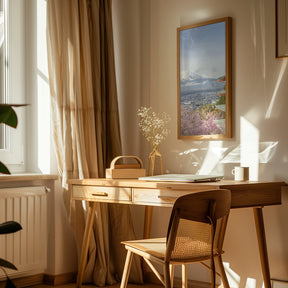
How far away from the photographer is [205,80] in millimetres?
3084

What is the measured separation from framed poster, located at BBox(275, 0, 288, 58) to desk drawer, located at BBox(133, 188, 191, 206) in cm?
96

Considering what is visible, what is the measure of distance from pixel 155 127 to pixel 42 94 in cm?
80

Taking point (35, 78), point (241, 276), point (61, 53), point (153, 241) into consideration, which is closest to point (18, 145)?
point (35, 78)

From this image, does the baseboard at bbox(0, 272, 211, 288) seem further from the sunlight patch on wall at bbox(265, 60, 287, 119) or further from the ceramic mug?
the sunlight patch on wall at bbox(265, 60, 287, 119)

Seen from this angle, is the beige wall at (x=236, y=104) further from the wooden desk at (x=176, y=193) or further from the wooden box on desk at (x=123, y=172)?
the wooden box on desk at (x=123, y=172)

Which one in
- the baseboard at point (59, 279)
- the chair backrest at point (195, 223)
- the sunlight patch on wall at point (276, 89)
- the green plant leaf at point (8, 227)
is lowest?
the baseboard at point (59, 279)

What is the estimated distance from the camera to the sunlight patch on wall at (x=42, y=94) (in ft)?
10.9

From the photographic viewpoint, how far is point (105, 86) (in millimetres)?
3439

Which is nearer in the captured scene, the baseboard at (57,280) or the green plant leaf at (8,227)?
the green plant leaf at (8,227)

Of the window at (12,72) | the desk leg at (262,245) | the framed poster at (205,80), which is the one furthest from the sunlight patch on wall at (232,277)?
the window at (12,72)

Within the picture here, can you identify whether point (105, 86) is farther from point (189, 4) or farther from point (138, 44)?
point (189, 4)

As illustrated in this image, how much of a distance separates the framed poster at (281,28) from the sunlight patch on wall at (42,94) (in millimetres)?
1507

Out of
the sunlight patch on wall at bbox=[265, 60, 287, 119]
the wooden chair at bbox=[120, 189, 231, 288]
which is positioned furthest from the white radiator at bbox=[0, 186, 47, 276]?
the sunlight patch on wall at bbox=[265, 60, 287, 119]

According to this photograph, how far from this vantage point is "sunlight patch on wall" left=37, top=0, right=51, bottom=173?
10.9 feet
